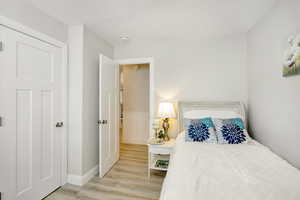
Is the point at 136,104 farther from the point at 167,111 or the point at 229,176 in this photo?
the point at 229,176

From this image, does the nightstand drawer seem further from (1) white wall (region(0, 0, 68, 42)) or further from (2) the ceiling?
(1) white wall (region(0, 0, 68, 42))

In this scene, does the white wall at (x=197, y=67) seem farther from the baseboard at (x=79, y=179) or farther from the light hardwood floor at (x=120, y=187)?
the baseboard at (x=79, y=179)

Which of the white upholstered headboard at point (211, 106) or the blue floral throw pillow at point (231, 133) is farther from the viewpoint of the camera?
the white upholstered headboard at point (211, 106)

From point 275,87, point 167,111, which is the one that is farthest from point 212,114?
point 275,87

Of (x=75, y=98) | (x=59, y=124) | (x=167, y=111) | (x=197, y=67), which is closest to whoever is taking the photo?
(x=59, y=124)

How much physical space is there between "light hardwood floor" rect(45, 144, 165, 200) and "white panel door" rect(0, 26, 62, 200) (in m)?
0.31

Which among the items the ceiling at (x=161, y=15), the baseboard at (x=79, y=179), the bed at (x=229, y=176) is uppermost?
the ceiling at (x=161, y=15)

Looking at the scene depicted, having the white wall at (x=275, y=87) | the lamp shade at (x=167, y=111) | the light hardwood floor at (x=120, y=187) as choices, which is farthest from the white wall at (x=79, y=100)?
the white wall at (x=275, y=87)

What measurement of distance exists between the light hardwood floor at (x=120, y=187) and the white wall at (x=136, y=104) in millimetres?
1538

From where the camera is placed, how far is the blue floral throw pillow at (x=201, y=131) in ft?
7.07

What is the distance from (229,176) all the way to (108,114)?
2138mm

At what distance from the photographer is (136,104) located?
4.66 meters

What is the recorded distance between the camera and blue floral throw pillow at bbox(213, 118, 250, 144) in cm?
207

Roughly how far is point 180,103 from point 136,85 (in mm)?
2064
